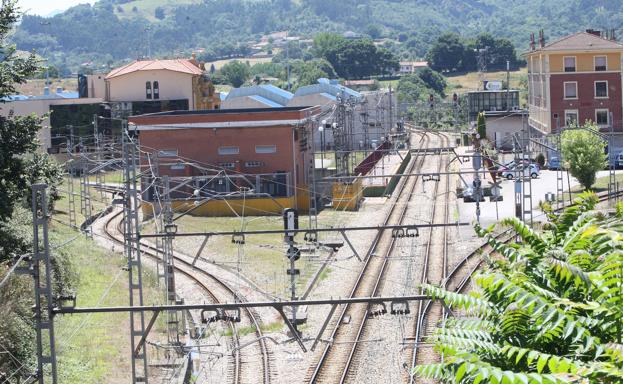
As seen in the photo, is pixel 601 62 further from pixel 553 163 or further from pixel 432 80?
pixel 432 80

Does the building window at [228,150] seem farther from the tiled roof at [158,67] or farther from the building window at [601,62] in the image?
the building window at [601,62]

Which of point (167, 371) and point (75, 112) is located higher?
point (75, 112)

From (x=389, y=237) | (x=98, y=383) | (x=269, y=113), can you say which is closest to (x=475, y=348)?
(x=98, y=383)

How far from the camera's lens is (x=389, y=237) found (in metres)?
33.2

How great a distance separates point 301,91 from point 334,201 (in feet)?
88.7

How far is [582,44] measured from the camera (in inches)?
2146

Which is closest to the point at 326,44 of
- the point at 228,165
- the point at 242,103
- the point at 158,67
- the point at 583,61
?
the point at 242,103

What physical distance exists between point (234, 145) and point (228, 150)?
303 millimetres

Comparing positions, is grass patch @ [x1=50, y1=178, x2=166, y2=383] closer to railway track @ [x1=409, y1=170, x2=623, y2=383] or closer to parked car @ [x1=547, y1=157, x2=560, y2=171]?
railway track @ [x1=409, y1=170, x2=623, y2=383]

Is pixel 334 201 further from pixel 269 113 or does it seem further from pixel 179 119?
pixel 179 119

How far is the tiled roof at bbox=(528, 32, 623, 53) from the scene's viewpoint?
54.2 m

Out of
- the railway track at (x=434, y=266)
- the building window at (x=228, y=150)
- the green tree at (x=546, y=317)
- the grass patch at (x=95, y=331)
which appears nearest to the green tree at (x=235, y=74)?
the building window at (x=228, y=150)

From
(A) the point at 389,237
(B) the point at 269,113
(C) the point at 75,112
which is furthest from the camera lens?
(C) the point at 75,112

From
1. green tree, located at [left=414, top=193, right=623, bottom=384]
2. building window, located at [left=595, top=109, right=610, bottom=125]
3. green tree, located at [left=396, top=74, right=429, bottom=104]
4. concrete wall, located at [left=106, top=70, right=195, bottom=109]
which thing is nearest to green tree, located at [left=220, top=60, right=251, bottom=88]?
green tree, located at [left=396, top=74, right=429, bottom=104]
